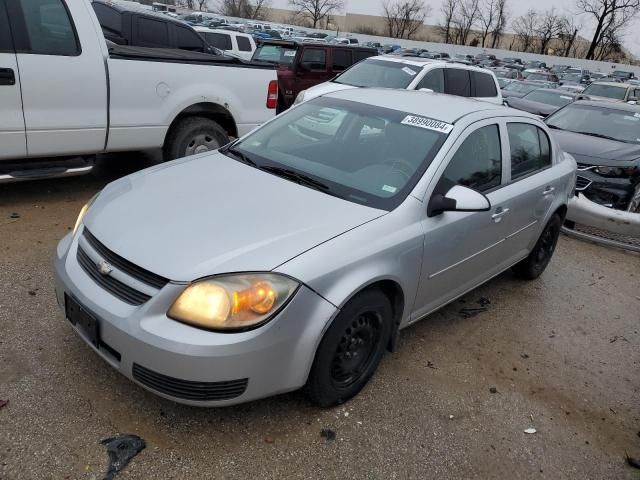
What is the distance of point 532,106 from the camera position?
14.2 meters

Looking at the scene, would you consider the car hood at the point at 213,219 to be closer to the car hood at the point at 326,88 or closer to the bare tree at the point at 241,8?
the car hood at the point at 326,88

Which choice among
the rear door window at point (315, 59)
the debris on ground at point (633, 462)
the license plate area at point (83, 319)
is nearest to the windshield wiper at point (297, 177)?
the license plate area at point (83, 319)

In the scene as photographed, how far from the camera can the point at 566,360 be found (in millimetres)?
3834

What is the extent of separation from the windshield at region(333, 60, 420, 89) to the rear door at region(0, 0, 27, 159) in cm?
627

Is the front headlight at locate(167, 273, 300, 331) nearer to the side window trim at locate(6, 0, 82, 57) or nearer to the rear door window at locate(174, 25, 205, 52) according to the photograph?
the side window trim at locate(6, 0, 82, 57)

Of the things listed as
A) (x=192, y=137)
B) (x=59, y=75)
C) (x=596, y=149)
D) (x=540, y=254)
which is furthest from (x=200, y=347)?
(x=596, y=149)

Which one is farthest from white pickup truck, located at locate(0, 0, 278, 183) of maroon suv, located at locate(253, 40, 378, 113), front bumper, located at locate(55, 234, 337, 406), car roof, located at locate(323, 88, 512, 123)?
maroon suv, located at locate(253, 40, 378, 113)

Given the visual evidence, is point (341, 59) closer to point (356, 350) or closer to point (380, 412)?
point (356, 350)

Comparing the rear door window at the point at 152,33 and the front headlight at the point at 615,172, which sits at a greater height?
the rear door window at the point at 152,33

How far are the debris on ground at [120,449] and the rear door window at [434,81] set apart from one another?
8.04 metres

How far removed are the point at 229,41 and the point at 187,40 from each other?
6.89 m

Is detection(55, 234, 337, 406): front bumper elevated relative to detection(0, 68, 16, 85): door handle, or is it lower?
lower

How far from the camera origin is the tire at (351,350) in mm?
2643

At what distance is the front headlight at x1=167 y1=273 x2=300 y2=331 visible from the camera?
2322 millimetres
